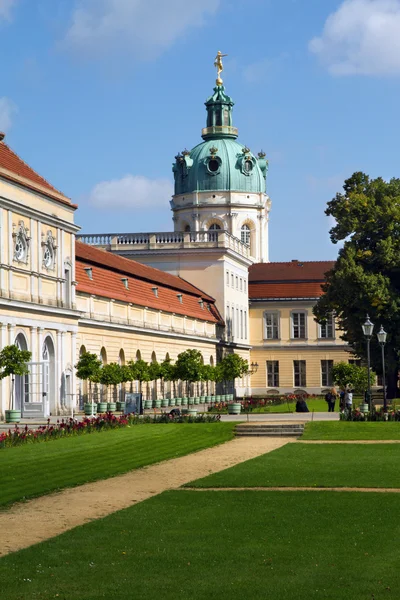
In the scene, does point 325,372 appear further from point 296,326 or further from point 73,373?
point 73,373

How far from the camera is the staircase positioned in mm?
40438

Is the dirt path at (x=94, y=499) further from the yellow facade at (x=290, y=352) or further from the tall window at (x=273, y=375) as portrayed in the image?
the tall window at (x=273, y=375)

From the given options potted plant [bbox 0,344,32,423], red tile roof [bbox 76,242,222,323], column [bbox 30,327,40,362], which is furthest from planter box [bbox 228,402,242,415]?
potted plant [bbox 0,344,32,423]

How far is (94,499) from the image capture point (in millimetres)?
20219

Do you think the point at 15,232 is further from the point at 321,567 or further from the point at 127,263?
the point at 321,567

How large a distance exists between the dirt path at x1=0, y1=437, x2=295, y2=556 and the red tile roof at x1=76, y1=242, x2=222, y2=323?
3256 centimetres

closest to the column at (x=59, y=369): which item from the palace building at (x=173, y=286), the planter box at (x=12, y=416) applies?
the palace building at (x=173, y=286)

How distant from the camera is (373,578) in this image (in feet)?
41.8

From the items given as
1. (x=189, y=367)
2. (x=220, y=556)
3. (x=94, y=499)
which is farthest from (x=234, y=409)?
(x=220, y=556)

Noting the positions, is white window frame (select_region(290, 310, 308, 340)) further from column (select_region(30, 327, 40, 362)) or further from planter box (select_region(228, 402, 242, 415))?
column (select_region(30, 327, 40, 362))

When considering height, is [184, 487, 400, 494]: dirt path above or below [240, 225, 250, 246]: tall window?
below

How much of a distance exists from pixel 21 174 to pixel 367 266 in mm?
23764

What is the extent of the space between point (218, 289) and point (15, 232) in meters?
45.9

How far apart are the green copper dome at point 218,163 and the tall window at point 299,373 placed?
69.6ft
